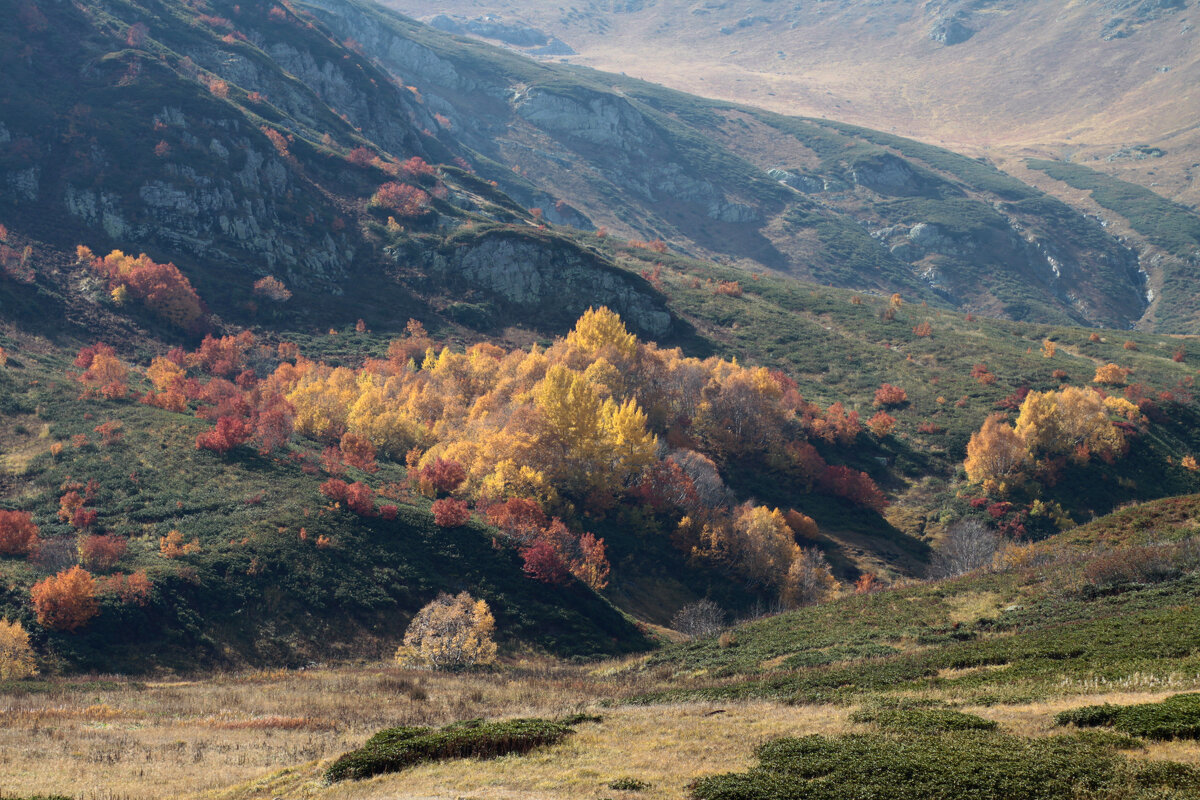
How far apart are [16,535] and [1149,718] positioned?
217ft

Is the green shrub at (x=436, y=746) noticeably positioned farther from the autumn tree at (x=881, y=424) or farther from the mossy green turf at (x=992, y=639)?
the autumn tree at (x=881, y=424)

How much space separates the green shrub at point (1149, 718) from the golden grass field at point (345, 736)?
520 mm

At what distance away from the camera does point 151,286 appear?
107750 mm

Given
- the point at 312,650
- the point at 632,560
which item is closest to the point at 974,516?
the point at 632,560

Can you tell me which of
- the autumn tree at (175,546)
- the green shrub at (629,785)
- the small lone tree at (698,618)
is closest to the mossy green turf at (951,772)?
the green shrub at (629,785)

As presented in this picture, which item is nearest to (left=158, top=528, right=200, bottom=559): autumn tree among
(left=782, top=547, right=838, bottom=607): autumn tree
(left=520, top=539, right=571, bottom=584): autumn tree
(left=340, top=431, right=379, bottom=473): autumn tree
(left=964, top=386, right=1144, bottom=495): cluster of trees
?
(left=340, top=431, right=379, bottom=473): autumn tree

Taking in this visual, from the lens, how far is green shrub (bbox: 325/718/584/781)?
961 inches

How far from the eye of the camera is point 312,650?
53.0 meters

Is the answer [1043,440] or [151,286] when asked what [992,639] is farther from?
[151,286]

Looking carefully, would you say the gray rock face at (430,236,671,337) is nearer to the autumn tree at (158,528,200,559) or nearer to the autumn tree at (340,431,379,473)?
the autumn tree at (340,431,379,473)

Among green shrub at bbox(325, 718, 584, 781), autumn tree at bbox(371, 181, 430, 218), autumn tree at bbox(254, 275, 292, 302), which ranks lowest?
green shrub at bbox(325, 718, 584, 781)

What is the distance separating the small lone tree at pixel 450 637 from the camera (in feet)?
171

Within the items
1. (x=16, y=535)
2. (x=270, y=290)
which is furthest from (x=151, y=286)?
(x=16, y=535)

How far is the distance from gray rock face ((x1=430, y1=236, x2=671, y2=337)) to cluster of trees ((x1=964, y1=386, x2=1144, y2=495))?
2272 inches
